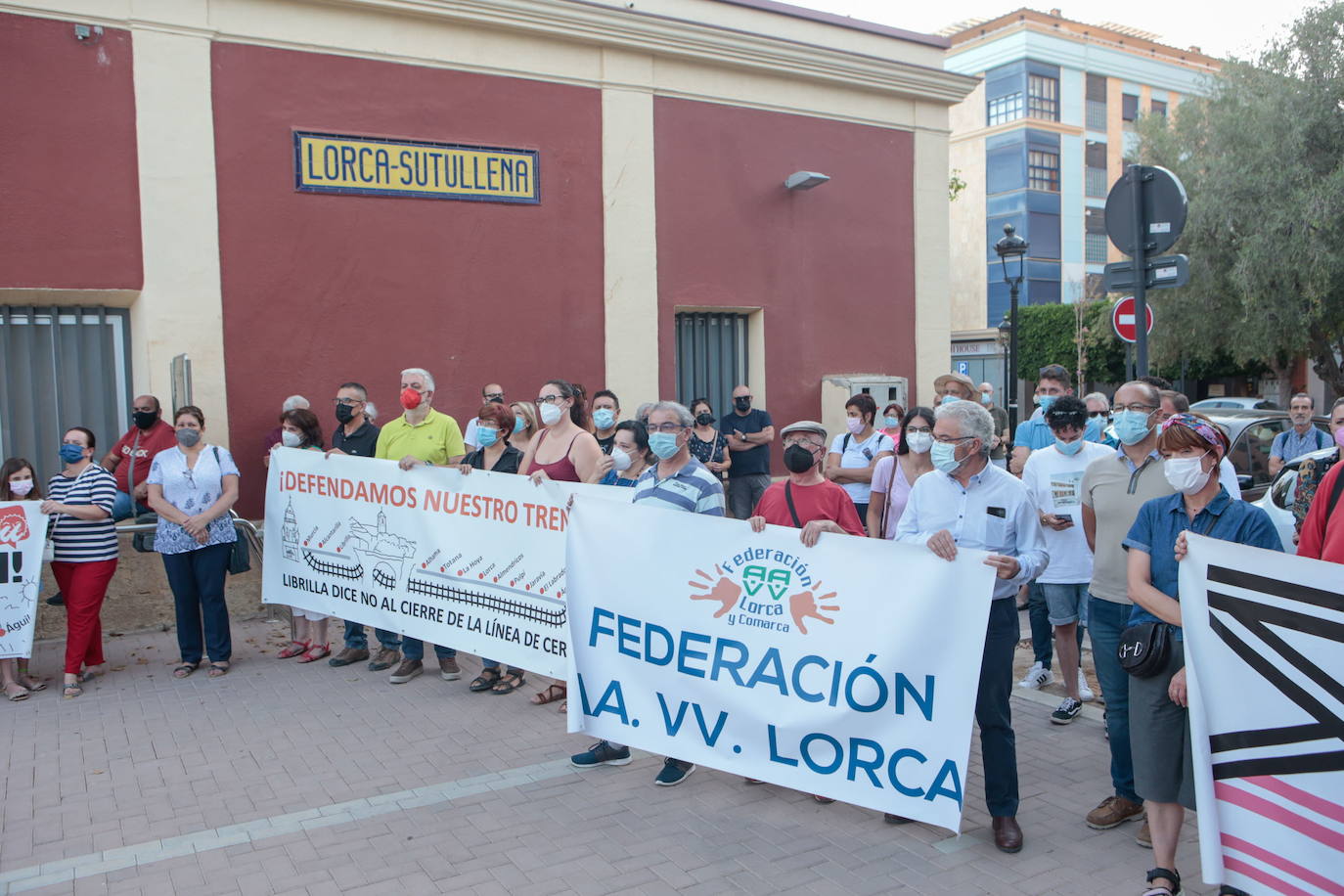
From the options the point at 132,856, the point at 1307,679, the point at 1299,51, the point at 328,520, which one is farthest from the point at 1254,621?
the point at 1299,51

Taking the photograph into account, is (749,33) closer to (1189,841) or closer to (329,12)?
(329,12)

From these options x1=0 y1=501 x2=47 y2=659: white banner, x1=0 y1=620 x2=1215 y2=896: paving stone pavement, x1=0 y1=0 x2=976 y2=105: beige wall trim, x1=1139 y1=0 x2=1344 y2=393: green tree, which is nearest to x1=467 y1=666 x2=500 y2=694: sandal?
x1=0 y1=620 x2=1215 y2=896: paving stone pavement

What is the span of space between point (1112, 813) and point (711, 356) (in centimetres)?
850

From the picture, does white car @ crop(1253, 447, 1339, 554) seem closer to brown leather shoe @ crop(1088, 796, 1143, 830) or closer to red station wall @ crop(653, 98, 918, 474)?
brown leather shoe @ crop(1088, 796, 1143, 830)

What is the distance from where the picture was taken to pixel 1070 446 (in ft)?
19.8

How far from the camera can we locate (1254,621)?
3420 mm

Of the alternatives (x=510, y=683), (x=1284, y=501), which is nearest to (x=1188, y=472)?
(x=510, y=683)

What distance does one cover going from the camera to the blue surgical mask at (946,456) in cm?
448

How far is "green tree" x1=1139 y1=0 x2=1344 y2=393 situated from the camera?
24656 millimetres

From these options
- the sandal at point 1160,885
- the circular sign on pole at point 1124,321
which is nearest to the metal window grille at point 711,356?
the circular sign on pole at point 1124,321

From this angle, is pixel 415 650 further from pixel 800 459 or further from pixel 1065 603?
pixel 1065 603

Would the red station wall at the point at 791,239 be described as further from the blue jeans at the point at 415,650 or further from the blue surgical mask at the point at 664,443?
the blue surgical mask at the point at 664,443

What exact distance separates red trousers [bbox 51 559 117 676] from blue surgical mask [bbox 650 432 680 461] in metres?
4.43

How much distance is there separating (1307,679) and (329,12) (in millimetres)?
9817
